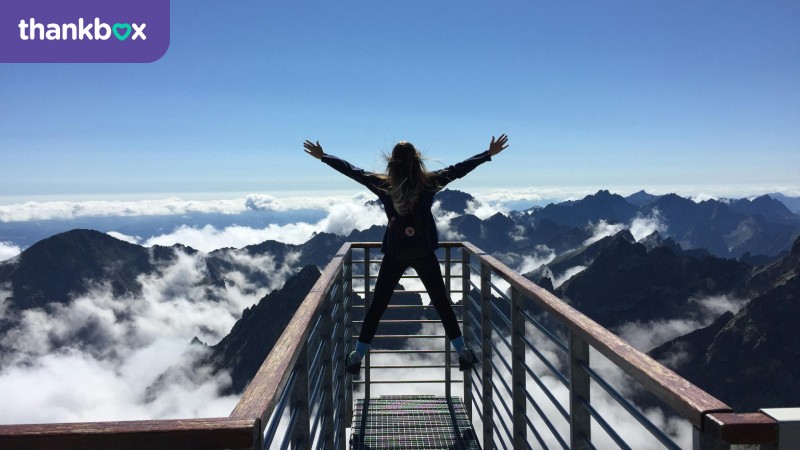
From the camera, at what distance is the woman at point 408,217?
4.14 m

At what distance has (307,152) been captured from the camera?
4.55 meters

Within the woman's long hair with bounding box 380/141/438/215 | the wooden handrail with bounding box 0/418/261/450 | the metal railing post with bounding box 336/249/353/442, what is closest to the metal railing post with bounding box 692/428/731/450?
the wooden handrail with bounding box 0/418/261/450

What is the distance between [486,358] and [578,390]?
3.05 meters

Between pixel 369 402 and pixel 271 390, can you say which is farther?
pixel 369 402

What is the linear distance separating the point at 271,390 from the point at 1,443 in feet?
2.55

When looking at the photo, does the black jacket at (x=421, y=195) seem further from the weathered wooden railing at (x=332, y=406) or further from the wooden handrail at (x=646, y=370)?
the wooden handrail at (x=646, y=370)

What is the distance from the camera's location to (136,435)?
1479mm

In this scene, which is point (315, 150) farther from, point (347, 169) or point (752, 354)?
point (752, 354)

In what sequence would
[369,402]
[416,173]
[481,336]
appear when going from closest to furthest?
[416,173] → [481,336] → [369,402]

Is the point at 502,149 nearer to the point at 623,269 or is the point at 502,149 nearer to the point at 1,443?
the point at 1,443

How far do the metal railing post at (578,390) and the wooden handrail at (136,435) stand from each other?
1.66 meters

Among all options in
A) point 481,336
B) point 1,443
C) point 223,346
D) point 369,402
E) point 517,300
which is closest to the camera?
point 1,443

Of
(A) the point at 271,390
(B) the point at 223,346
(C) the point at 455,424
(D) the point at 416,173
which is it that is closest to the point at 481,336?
(C) the point at 455,424

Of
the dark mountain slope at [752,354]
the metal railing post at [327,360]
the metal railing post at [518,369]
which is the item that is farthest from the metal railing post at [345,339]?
the dark mountain slope at [752,354]
